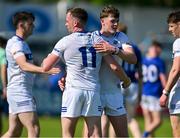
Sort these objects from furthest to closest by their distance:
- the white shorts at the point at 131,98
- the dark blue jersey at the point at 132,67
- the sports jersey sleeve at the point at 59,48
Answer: the white shorts at the point at 131,98 < the dark blue jersey at the point at 132,67 < the sports jersey sleeve at the point at 59,48

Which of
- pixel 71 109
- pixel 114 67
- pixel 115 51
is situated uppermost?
pixel 115 51

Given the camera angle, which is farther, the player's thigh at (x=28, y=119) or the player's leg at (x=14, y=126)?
the player's leg at (x=14, y=126)

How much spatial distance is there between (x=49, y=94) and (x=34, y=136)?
17.3 meters

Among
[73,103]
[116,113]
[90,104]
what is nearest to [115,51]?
[90,104]

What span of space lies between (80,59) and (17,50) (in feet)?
4.51

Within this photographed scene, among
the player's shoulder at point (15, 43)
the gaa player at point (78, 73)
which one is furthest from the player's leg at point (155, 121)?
the gaa player at point (78, 73)

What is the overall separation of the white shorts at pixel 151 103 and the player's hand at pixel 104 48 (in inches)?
266

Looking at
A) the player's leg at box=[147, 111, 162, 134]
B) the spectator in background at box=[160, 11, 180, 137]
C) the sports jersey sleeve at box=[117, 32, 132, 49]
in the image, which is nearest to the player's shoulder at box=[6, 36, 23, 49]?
the sports jersey sleeve at box=[117, 32, 132, 49]

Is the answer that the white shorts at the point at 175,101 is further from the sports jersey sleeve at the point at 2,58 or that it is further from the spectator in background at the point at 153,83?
the spectator in background at the point at 153,83

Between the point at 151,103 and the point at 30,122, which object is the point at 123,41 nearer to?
the point at 30,122

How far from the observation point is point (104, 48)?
1212 centimetres

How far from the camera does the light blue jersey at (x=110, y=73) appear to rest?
12.6 m

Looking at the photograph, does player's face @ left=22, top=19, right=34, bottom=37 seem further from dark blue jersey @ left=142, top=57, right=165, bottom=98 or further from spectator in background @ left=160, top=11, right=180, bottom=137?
dark blue jersey @ left=142, top=57, right=165, bottom=98

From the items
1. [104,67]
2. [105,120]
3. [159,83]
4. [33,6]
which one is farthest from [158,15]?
[104,67]
